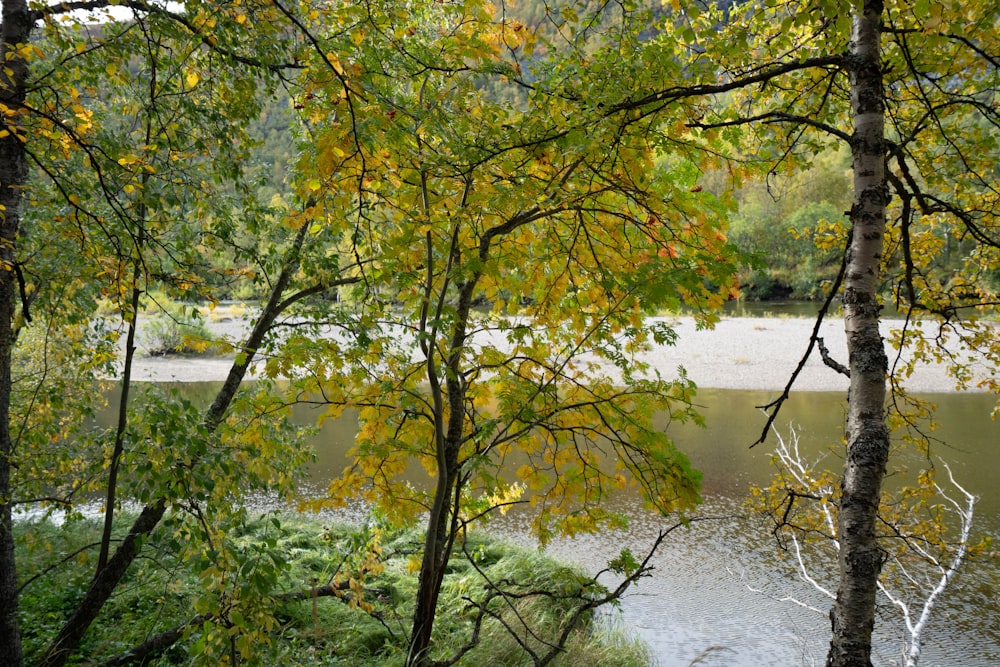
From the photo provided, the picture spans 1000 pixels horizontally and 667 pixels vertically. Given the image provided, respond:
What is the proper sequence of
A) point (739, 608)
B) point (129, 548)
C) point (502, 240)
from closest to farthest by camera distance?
point (502, 240) < point (129, 548) < point (739, 608)

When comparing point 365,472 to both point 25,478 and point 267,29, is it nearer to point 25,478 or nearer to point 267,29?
point 267,29

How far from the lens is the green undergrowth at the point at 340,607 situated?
379 cm

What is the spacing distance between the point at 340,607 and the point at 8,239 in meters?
3.81

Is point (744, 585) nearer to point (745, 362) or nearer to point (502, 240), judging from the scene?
point (502, 240)

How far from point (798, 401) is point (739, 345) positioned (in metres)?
6.30

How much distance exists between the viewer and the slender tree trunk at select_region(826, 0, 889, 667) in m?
1.91

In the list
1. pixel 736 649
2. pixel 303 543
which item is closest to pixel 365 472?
pixel 736 649

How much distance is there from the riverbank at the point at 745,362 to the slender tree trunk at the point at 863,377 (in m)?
13.7

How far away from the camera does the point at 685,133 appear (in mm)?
2617

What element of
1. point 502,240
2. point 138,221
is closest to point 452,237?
point 502,240

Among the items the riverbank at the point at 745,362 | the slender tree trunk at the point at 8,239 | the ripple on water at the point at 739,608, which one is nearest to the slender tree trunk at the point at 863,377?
the slender tree trunk at the point at 8,239

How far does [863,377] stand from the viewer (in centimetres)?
197

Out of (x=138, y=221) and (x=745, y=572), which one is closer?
(x=138, y=221)

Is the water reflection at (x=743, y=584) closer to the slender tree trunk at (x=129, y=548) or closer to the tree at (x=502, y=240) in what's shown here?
the tree at (x=502, y=240)
